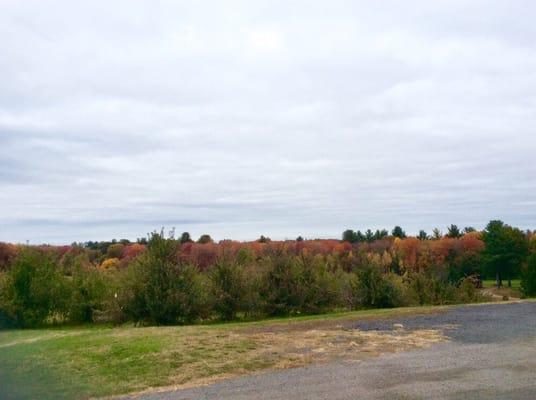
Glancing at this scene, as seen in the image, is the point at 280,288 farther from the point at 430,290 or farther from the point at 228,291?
the point at 430,290

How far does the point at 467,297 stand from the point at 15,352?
76.2 feet

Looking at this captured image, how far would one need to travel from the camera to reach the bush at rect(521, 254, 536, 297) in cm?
4125

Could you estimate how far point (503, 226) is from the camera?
71312 mm

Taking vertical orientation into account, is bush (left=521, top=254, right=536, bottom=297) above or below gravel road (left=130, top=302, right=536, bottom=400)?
above

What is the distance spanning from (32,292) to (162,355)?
714 inches

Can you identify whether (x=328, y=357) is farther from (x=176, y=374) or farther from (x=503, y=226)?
(x=503, y=226)

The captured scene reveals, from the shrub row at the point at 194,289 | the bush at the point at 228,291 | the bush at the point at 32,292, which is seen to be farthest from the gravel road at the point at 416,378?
the bush at the point at 32,292

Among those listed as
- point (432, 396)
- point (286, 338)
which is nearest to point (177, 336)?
Result: point (286, 338)

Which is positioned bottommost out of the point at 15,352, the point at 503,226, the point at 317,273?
the point at 15,352

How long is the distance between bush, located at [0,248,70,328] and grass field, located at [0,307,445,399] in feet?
39.5

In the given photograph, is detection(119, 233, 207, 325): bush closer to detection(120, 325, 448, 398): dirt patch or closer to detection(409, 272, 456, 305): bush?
detection(120, 325, 448, 398): dirt patch

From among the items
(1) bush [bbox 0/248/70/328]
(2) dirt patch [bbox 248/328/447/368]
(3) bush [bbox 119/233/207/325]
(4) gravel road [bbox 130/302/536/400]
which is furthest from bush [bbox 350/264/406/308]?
(4) gravel road [bbox 130/302/536/400]

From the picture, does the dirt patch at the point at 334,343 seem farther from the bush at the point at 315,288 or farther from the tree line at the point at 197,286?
the bush at the point at 315,288

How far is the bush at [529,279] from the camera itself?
135 ft
